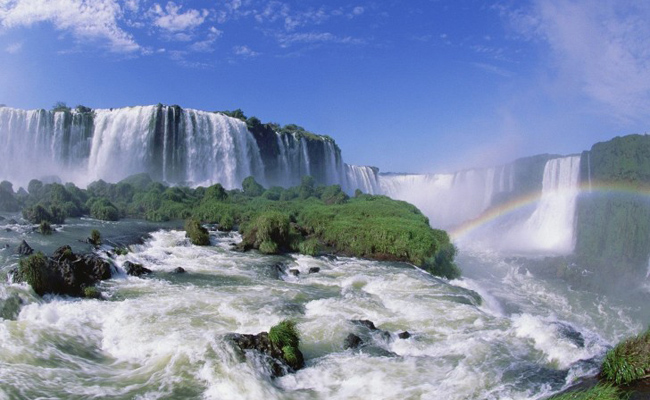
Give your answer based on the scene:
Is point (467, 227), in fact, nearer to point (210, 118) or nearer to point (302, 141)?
point (302, 141)

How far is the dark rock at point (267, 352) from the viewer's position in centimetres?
886

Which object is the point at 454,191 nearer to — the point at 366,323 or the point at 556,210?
the point at 556,210

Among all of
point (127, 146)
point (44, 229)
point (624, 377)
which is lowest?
point (624, 377)

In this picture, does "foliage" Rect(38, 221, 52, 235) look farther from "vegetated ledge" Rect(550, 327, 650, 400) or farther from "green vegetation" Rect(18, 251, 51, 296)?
"vegetated ledge" Rect(550, 327, 650, 400)

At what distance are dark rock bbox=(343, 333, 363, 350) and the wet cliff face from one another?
26.5 metres

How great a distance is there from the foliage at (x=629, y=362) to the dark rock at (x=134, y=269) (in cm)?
1411

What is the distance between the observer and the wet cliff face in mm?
33625

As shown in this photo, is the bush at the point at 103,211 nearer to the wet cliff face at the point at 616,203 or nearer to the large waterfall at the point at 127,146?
the large waterfall at the point at 127,146

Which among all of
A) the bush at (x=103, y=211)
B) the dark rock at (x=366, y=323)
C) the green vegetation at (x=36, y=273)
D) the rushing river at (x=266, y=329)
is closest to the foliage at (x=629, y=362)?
the rushing river at (x=266, y=329)

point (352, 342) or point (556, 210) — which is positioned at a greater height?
point (556, 210)

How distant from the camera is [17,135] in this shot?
147 feet

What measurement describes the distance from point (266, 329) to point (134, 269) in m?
7.22

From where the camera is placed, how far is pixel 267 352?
9164mm

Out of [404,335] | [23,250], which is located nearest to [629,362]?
[404,335]
